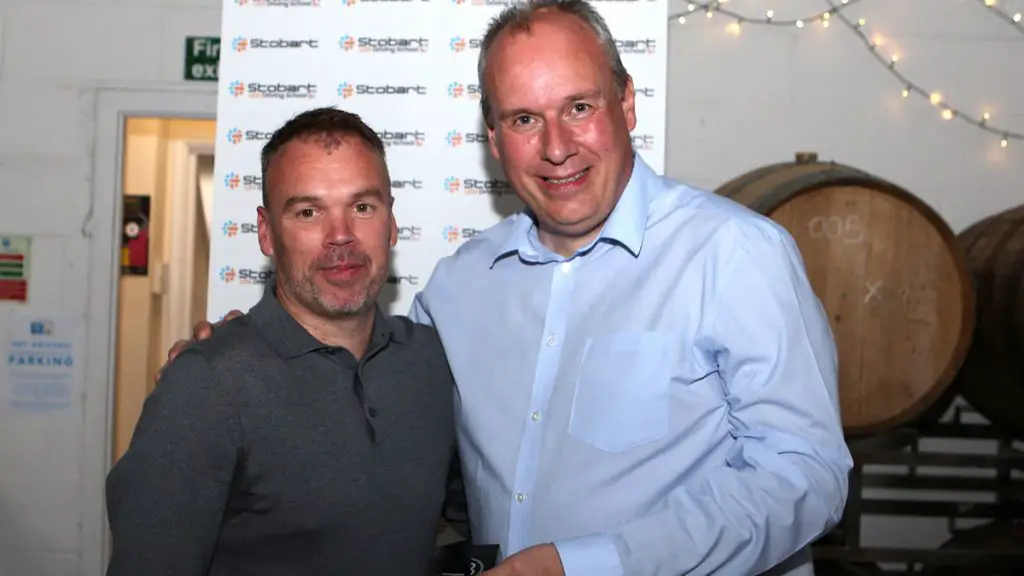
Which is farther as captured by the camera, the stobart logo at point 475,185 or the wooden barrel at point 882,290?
the wooden barrel at point 882,290

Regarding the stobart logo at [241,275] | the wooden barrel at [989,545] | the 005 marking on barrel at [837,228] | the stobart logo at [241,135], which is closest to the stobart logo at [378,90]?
the stobart logo at [241,135]

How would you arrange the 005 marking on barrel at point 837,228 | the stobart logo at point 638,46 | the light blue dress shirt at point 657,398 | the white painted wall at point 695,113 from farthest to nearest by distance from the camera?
the white painted wall at point 695,113
the 005 marking on barrel at point 837,228
the stobart logo at point 638,46
the light blue dress shirt at point 657,398

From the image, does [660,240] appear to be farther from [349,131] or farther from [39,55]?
[39,55]

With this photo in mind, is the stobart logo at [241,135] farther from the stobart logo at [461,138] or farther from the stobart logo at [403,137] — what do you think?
the stobart logo at [461,138]

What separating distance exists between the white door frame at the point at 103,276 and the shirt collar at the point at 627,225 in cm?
226

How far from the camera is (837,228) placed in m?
2.72

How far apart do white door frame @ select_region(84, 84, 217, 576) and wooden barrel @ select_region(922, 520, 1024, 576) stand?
3008 mm

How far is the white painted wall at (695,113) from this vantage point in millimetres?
3600

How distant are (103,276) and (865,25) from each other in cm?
308

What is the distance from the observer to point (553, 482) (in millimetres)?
1528

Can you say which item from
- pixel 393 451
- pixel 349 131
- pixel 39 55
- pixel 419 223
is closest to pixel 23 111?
pixel 39 55

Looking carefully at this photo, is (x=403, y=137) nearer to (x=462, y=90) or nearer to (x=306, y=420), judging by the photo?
(x=462, y=90)

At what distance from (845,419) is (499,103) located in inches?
64.5

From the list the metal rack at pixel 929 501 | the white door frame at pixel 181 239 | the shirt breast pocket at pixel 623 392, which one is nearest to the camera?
the shirt breast pocket at pixel 623 392
